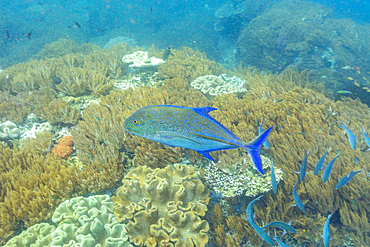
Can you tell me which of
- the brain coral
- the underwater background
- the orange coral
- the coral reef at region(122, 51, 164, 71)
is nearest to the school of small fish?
the underwater background

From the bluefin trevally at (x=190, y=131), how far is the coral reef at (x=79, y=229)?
6.89 feet

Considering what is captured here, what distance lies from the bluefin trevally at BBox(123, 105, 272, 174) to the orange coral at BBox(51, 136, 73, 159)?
146 inches

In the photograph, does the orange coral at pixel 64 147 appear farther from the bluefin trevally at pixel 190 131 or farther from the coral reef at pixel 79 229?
the bluefin trevally at pixel 190 131

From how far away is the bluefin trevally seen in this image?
63.5 inches

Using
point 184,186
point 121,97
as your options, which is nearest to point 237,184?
point 184,186

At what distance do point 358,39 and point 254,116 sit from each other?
18.4 m

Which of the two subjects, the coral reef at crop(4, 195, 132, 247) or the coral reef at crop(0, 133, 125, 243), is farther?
the coral reef at crop(0, 133, 125, 243)

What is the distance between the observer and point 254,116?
4.63 meters

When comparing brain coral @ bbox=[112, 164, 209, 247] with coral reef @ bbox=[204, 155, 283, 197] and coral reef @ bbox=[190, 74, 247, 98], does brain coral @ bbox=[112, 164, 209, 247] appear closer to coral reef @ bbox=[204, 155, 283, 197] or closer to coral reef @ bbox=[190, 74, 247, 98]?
coral reef @ bbox=[204, 155, 283, 197]

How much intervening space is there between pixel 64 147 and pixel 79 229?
2563 millimetres

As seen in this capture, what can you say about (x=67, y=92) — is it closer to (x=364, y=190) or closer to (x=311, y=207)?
(x=311, y=207)

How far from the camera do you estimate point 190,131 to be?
1.65 meters

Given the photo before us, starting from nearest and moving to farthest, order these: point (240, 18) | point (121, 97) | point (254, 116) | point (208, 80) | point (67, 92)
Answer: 1. point (254, 116)
2. point (121, 97)
3. point (67, 92)
4. point (208, 80)
5. point (240, 18)

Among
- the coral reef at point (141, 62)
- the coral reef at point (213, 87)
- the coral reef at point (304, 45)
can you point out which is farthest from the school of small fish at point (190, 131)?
the coral reef at point (304, 45)
